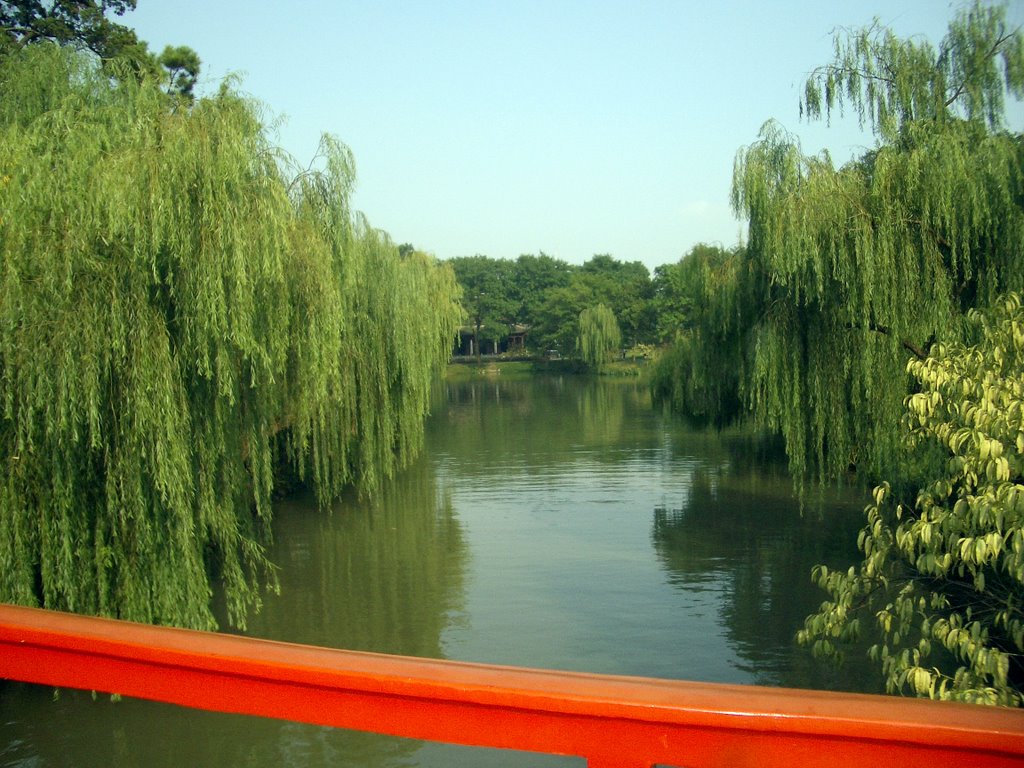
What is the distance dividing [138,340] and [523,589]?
6020mm

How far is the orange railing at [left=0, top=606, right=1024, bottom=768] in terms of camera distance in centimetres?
92

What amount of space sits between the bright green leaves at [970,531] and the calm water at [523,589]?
2613 mm

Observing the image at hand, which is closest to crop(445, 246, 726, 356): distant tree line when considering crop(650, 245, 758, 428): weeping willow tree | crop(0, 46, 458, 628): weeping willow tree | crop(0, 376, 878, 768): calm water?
crop(650, 245, 758, 428): weeping willow tree

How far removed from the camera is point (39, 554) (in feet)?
20.9

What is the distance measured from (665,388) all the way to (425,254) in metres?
10.8

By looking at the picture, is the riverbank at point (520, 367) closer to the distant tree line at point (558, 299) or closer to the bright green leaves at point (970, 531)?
the distant tree line at point (558, 299)

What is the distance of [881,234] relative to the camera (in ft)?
33.0

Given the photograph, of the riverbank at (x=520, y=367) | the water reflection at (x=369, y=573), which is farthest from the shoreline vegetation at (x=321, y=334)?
the riverbank at (x=520, y=367)

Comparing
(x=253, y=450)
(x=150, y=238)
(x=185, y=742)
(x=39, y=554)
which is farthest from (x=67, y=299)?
(x=185, y=742)

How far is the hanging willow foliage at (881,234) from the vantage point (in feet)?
32.4

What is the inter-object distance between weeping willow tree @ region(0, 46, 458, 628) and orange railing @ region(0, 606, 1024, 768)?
18.1ft

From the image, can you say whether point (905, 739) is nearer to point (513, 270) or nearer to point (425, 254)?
point (425, 254)

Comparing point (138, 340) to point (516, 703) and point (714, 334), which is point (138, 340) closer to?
point (516, 703)

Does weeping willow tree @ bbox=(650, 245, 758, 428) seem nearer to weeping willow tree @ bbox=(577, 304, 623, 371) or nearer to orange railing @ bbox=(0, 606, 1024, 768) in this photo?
orange railing @ bbox=(0, 606, 1024, 768)
